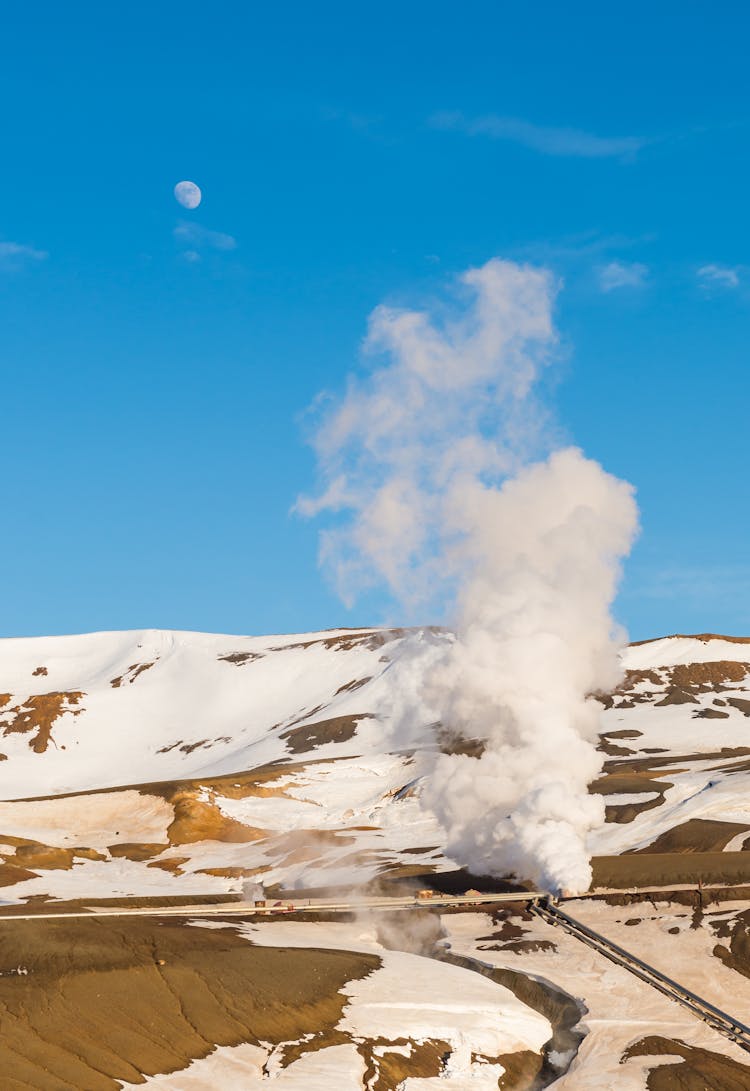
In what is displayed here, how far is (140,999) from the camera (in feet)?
204

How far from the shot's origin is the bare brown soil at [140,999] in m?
53.8

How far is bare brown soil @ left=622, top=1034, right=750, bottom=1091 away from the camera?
181ft

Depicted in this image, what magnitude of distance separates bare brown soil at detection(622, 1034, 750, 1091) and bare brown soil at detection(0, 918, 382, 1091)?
16741 millimetres

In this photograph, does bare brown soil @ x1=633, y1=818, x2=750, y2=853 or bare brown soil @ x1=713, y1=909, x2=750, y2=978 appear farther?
bare brown soil @ x1=633, y1=818, x2=750, y2=853

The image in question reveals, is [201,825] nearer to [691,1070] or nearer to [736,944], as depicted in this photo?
[736,944]

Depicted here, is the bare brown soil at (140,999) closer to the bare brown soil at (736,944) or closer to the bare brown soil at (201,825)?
the bare brown soil at (736,944)

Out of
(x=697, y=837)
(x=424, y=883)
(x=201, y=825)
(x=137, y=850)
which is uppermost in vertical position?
(x=201, y=825)

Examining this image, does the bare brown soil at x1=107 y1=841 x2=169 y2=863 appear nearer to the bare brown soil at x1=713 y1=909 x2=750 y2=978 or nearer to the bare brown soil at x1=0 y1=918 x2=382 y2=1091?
the bare brown soil at x1=0 y1=918 x2=382 y2=1091

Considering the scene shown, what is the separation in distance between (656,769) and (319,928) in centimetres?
8173

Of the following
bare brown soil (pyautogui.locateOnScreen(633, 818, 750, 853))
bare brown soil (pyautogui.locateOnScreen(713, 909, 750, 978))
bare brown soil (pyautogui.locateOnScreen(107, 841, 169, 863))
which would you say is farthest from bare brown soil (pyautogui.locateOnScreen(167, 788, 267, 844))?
bare brown soil (pyautogui.locateOnScreen(713, 909, 750, 978))

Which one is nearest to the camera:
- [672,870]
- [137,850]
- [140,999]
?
[140,999]

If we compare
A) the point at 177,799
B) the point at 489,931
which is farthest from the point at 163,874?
the point at 489,931

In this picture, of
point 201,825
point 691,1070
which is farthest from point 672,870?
point 201,825

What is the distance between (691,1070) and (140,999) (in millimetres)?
29577
